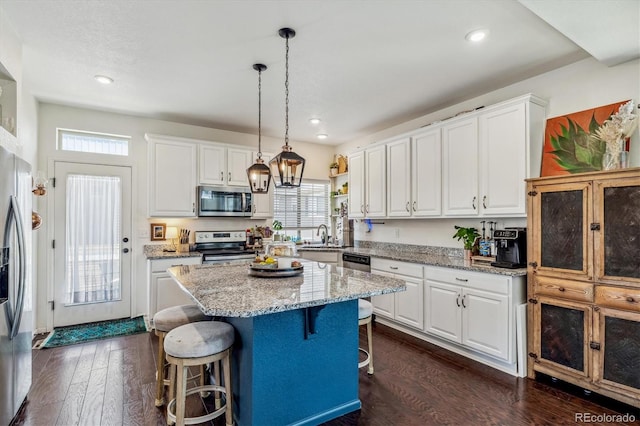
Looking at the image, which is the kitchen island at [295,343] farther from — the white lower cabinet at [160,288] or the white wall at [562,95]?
the white wall at [562,95]

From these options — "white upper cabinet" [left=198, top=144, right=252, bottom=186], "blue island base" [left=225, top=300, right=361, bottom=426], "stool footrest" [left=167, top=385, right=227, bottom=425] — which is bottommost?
"stool footrest" [left=167, top=385, right=227, bottom=425]

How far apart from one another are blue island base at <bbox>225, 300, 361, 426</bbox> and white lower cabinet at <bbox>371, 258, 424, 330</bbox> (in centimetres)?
147

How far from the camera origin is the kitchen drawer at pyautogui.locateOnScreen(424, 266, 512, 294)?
9.47 feet

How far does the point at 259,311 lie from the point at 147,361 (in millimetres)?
2360

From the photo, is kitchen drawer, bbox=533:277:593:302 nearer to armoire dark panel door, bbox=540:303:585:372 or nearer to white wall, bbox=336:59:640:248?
armoire dark panel door, bbox=540:303:585:372

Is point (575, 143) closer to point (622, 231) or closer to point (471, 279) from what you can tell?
point (622, 231)

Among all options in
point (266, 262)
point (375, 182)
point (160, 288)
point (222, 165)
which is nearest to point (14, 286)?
point (266, 262)

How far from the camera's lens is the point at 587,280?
247 cm

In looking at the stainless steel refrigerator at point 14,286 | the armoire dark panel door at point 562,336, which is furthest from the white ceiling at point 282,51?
the armoire dark panel door at point 562,336

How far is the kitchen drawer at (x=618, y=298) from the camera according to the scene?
2.25m

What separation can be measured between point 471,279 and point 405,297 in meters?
0.88

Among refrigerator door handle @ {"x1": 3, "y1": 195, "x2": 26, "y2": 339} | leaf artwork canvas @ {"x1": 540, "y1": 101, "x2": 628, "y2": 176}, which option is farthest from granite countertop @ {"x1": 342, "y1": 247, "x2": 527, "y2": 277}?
refrigerator door handle @ {"x1": 3, "y1": 195, "x2": 26, "y2": 339}

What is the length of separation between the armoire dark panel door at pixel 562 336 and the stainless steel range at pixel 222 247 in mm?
3308

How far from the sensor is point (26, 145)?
347 cm
